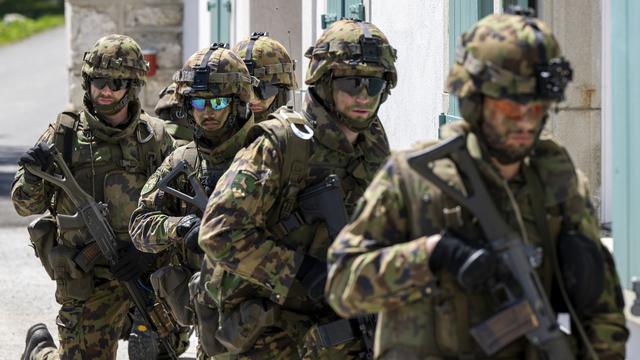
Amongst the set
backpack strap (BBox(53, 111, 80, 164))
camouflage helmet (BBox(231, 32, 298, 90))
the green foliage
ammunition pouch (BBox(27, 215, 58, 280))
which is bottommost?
ammunition pouch (BBox(27, 215, 58, 280))

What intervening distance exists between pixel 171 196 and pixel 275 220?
4.71 feet

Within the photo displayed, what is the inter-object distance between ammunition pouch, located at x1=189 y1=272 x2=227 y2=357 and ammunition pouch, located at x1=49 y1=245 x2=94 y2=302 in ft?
6.57

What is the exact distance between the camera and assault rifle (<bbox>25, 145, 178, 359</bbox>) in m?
7.50

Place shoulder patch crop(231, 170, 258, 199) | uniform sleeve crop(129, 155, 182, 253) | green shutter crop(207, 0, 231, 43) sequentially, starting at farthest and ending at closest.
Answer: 1. green shutter crop(207, 0, 231, 43)
2. uniform sleeve crop(129, 155, 182, 253)
3. shoulder patch crop(231, 170, 258, 199)

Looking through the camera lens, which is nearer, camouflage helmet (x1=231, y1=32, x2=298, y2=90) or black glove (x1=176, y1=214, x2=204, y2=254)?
black glove (x1=176, y1=214, x2=204, y2=254)

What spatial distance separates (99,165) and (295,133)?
2760mm

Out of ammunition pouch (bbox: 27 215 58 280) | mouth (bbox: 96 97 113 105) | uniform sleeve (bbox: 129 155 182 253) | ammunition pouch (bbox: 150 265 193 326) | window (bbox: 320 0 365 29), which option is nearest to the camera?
uniform sleeve (bbox: 129 155 182 253)

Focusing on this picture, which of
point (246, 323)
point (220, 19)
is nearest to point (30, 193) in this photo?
point (246, 323)

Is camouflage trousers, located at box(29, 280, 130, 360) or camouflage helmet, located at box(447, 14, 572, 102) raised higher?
camouflage helmet, located at box(447, 14, 572, 102)

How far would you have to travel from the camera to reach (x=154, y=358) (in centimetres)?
786

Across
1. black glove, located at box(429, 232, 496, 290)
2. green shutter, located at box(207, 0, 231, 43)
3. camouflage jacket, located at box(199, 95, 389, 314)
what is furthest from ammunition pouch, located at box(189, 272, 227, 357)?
green shutter, located at box(207, 0, 231, 43)

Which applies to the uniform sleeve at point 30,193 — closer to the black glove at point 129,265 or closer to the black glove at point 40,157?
the black glove at point 40,157

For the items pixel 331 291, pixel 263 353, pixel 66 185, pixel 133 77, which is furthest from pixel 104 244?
pixel 331 291

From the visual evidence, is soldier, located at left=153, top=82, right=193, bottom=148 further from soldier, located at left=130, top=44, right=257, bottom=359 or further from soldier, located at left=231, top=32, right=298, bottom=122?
soldier, located at left=130, top=44, right=257, bottom=359
